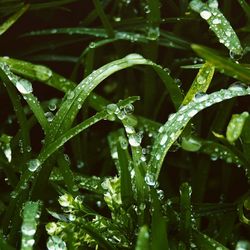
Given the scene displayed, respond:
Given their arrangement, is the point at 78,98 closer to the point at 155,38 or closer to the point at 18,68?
the point at 18,68

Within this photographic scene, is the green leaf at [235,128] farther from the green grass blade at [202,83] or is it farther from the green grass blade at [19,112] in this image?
the green grass blade at [19,112]

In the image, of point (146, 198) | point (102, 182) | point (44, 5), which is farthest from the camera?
point (44, 5)

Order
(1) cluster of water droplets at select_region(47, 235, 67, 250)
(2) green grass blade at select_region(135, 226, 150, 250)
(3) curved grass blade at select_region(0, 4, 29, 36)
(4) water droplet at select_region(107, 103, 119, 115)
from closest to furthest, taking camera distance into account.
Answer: (2) green grass blade at select_region(135, 226, 150, 250) → (1) cluster of water droplets at select_region(47, 235, 67, 250) → (4) water droplet at select_region(107, 103, 119, 115) → (3) curved grass blade at select_region(0, 4, 29, 36)

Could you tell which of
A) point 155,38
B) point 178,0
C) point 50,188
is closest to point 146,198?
point 50,188

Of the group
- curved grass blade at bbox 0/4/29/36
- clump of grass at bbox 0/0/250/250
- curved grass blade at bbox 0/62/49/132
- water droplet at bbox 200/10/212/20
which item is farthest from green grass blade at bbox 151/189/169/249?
curved grass blade at bbox 0/4/29/36

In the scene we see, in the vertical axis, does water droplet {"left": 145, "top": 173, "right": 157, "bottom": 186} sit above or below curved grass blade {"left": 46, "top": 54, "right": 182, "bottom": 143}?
below

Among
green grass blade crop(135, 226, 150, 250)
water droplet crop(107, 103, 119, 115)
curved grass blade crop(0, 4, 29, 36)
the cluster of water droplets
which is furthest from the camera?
curved grass blade crop(0, 4, 29, 36)

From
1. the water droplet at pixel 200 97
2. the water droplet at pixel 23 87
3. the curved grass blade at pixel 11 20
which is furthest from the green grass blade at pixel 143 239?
the curved grass blade at pixel 11 20

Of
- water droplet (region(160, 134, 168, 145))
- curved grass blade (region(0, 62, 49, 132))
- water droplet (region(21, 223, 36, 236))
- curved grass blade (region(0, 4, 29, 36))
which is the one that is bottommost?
water droplet (region(21, 223, 36, 236))

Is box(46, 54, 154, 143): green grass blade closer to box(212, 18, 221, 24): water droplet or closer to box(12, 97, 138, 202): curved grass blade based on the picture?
box(12, 97, 138, 202): curved grass blade
